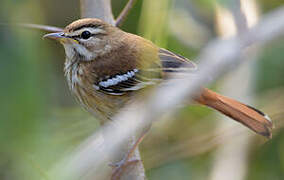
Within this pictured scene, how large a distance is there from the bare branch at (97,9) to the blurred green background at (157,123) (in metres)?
0.26

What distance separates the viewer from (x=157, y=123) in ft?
11.6

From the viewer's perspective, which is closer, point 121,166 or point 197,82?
point 197,82

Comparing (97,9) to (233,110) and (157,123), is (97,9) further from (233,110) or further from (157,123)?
(233,110)

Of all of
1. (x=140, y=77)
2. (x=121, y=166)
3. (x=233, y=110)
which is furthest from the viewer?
(x=233, y=110)

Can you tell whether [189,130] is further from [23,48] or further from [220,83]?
[23,48]

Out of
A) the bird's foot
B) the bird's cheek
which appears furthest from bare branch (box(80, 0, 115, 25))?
the bird's foot

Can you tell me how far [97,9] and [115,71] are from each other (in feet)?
1.54

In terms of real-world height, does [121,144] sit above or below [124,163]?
above

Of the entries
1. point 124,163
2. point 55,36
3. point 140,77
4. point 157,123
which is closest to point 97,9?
point 55,36

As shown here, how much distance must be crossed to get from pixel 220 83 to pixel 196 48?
1.15 ft

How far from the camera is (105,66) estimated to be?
10.9 feet

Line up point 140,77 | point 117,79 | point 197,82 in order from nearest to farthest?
1. point 197,82
2. point 140,77
3. point 117,79

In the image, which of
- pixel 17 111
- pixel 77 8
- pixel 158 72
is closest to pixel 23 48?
pixel 17 111

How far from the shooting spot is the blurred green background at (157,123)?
2.13m
